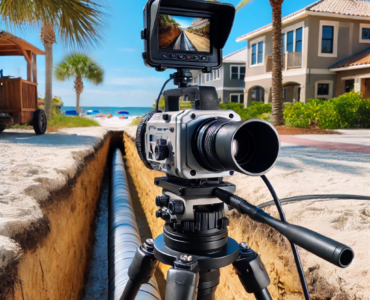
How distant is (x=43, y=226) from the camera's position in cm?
205

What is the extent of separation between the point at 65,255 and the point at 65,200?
0.51 metres

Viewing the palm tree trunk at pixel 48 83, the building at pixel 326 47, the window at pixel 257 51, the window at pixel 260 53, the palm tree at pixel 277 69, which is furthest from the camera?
the window at pixel 260 53

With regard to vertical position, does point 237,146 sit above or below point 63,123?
above

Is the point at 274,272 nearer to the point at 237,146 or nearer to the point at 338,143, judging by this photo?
the point at 237,146

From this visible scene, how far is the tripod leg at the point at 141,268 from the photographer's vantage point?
4.60 ft

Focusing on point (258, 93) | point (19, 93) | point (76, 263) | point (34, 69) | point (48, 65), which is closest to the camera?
point (76, 263)

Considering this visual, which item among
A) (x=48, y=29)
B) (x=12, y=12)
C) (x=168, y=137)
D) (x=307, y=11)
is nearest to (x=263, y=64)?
(x=307, y=11)

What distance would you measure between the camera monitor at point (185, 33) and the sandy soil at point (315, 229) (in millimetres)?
1088

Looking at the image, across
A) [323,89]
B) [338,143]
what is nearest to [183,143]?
[338,143]

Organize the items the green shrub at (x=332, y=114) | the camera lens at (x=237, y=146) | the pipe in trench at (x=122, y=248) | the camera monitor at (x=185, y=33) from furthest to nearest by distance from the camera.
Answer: the green shrub at (x=332, y=114)
the pipe in trench at (x=122, y=248)
the camera monitor at (x=185, y=33)
the camera lens at (x=237, y=146)

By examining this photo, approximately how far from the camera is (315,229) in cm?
182

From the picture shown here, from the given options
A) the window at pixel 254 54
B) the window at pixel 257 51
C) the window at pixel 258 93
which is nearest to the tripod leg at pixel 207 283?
the window at pixel 257 51

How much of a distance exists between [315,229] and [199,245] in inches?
35.5

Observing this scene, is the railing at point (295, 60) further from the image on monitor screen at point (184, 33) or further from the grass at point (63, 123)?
the image on monitor screen at point (184, 33)
